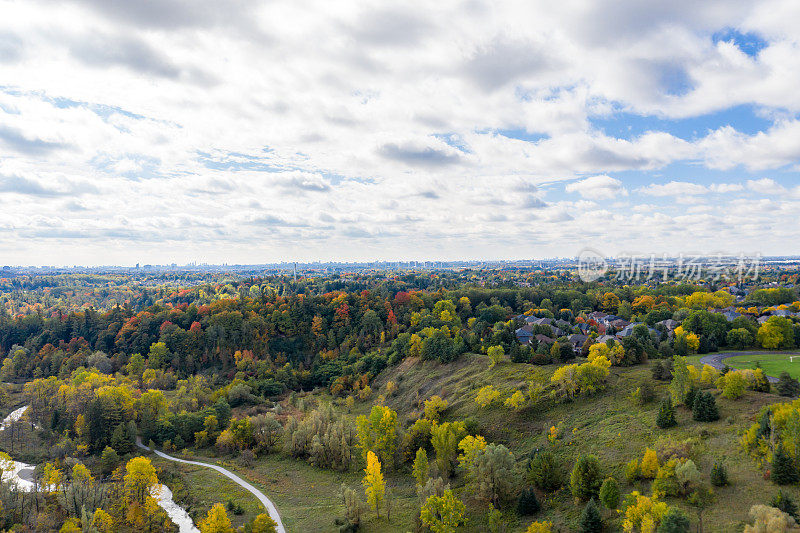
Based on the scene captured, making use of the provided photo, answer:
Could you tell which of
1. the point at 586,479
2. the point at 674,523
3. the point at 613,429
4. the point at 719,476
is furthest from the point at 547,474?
the point at 674,523

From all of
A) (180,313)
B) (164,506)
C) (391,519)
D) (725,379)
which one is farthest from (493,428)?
(180,313)

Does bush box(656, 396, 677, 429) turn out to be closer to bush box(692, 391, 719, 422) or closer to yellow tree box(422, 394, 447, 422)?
bush box(692, 391, 719, 422)

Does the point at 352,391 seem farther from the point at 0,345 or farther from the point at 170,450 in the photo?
the point at 0,345

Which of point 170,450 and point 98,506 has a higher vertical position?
point 98,506

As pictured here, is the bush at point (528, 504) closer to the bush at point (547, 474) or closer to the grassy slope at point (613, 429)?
the grassy slope at point (613, 429)

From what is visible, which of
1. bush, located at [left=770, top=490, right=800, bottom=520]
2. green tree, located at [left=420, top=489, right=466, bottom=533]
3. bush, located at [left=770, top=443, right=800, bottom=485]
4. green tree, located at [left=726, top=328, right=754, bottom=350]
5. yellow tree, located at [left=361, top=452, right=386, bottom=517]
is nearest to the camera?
bush, located at [left=770, top=490, right=800, bottom=520]

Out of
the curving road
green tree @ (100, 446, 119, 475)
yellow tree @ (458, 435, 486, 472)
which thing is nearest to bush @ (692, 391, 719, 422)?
yellow tree @ (458, 435, 486, 472)
